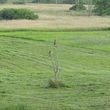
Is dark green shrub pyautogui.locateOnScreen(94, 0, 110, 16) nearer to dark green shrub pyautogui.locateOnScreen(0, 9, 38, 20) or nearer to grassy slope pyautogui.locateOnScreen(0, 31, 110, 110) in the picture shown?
dark green shrub pyautogui.locateOnScreen(0, 9, 38, 20)

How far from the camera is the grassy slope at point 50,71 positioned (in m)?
15.5

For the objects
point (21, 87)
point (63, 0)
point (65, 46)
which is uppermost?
point (21, 87)

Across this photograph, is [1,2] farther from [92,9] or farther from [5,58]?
[5,58]

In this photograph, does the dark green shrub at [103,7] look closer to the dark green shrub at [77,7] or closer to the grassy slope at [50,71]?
the dark green shrub at [77,7]

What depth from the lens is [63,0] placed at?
135 meters

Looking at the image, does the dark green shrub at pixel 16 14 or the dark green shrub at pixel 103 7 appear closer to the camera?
the dark green shrub at pixel 16 14

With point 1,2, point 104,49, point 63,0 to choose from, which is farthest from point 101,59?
point 63,0

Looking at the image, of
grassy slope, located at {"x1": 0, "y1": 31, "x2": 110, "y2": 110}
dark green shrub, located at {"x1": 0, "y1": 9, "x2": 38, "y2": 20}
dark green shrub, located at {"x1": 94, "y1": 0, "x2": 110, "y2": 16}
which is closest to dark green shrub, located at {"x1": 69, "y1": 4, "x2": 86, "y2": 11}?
dark green shrub, located at {"x1": 94, "y1": 0, "x2": 110, "y2": 16}

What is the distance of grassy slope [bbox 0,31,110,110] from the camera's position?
50.9 feet

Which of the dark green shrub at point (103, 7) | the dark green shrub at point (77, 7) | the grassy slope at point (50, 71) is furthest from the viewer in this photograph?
the dark green shrub at point (77, 7)

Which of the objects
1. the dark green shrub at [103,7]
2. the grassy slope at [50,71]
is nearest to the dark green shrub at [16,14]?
the dark green shrub at [103,7]

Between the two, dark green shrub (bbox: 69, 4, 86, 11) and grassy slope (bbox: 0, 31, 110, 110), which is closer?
grassy slope (bbox: 0, 31, 110, 110)

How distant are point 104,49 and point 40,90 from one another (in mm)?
21572

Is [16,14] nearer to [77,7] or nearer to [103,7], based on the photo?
[103,7]
